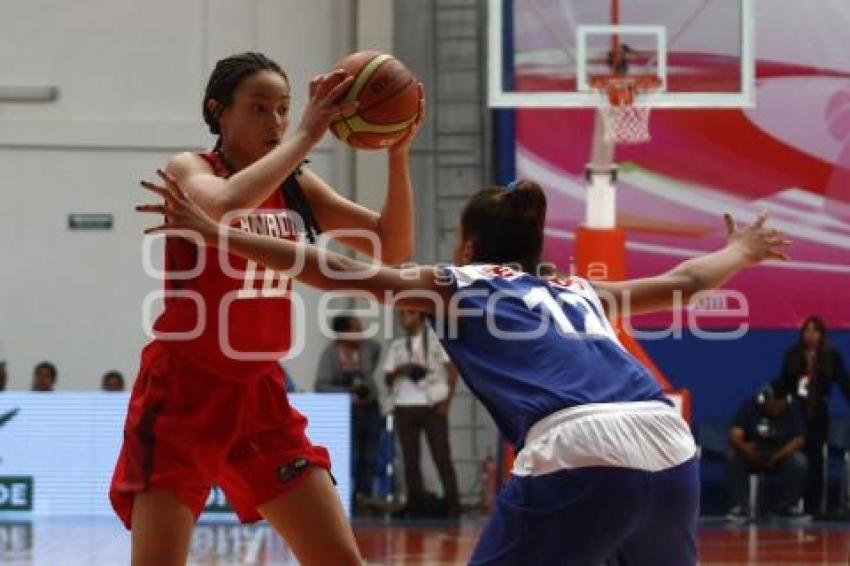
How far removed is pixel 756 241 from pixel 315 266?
1.29 m

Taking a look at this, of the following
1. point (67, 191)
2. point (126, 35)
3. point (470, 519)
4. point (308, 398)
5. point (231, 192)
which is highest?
point (126, 35)

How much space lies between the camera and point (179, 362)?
479 centimetres

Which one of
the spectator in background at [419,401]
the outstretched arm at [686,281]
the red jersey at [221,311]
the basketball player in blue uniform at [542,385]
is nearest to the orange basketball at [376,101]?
the red jersey at [221,311]

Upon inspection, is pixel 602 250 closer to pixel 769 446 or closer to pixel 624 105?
pixel 624 105

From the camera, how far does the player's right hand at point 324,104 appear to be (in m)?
4.58

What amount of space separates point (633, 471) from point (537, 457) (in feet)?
→ 0.76

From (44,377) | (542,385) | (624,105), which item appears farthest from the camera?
(44,377)

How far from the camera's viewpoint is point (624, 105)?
43.3 feet

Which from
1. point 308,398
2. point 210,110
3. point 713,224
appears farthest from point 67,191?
point 210,110

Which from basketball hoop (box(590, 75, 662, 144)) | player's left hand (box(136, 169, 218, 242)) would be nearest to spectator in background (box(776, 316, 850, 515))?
basketball hoop (box(590, 75, 662, 144))

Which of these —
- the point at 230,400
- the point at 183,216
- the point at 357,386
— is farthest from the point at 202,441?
the point at 357,386

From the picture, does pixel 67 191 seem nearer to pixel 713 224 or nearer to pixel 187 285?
pixel 713 224

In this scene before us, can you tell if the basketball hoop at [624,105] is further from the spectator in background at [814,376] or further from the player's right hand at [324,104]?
the player's right hand at [324,104]

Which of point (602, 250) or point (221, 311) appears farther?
point (602, 250)
